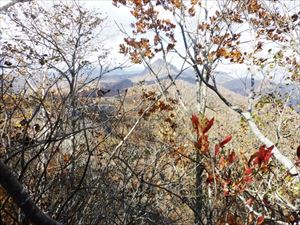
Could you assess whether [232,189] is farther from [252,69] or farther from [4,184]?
[252,69]

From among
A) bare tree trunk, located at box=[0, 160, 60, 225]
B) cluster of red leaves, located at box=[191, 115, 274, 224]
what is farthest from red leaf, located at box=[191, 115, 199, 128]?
bare tree trunk, located at box=[0, 160, 60, 225]

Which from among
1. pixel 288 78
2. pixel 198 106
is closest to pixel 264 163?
pixel 198 106

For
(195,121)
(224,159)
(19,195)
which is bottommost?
(224,159)

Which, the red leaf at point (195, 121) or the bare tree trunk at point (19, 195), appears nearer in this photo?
the bare tree trunk at point (19, 195)

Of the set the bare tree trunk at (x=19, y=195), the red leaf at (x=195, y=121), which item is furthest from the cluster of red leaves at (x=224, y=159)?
the bare tree trunk at (x=19, y=195)

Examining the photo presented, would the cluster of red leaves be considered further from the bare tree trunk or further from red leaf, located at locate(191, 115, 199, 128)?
the bare tree trunk

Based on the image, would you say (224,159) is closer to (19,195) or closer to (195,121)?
(195,121)

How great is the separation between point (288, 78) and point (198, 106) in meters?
2.30

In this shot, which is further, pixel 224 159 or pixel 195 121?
pixel 224 159

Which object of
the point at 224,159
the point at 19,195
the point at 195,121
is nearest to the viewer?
the point at 19,195

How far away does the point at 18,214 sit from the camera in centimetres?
187

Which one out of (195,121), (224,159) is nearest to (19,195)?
(195,121)

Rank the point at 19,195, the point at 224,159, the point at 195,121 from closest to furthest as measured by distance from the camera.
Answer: the point at 19,195
the point at 195,121
the point at 224,159

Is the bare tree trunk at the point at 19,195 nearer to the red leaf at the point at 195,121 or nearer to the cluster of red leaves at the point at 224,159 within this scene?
the cluster of red leaves at the point at 224,159
